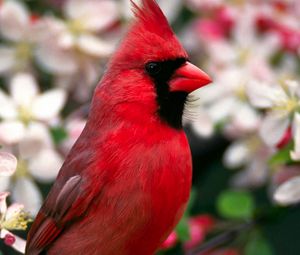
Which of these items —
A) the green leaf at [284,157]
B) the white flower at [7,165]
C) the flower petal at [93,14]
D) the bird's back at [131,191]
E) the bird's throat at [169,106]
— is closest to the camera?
the white flower at [7,165]

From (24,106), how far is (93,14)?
39 cm

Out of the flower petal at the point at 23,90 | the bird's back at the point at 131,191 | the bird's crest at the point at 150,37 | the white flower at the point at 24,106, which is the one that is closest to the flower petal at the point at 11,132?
the white flower at the point at 24,106

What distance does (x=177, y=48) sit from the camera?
1.91 meters

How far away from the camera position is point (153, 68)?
6.26 ft

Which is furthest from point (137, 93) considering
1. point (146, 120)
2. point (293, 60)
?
point (293, 60)

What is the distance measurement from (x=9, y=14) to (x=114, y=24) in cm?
34

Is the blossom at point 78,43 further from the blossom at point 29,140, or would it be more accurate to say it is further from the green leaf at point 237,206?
the green leaf at point 237,206

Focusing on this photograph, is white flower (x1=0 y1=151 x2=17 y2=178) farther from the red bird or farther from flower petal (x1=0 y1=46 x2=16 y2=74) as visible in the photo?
flower petal (x1=0 y1=46 x2=16 y2=74)

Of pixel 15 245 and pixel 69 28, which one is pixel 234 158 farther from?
pixel 15 245

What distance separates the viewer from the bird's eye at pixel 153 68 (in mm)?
1904

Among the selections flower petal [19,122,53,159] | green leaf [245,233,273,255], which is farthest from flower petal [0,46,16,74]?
green leaf [245,233,273,255]

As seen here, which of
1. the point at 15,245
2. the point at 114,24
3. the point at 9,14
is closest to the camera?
the point at 15,245

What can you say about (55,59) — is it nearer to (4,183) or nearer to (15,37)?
(15,37)

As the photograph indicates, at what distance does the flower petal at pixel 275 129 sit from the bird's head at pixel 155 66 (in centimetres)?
24
